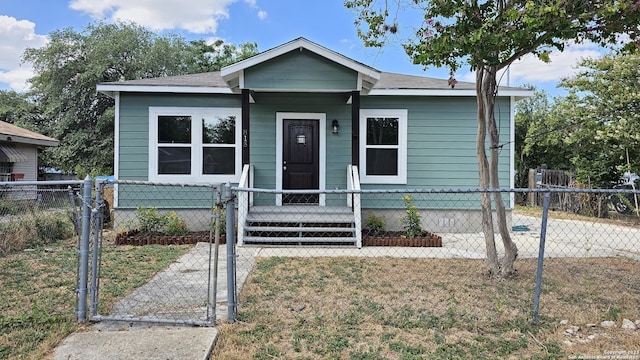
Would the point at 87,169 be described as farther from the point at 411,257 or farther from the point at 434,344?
the point at 434,344

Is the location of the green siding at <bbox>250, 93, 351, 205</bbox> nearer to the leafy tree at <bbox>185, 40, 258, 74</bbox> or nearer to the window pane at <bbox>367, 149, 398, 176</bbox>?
the window pane at <bbox>367, 149, 398, 176</bbox>

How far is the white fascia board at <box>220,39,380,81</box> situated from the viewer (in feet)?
23.4

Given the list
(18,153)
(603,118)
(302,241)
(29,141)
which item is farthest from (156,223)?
(603,118)

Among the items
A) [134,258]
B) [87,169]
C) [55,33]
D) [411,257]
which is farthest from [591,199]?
[55,33]

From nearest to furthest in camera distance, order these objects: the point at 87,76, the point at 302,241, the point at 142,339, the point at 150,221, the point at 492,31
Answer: the point at 142,339 → the point at 492,31 → the point at 302,241 → the point at 150,221 → the point at 87,76

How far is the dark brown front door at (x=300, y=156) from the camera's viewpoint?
8.82 metres

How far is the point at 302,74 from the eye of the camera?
24.1 ft

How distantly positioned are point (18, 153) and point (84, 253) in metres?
13.8

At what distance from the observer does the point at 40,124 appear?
77.2 ft

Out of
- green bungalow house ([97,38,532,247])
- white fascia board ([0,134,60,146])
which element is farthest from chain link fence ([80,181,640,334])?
white fascia board ([0,134,60,146])

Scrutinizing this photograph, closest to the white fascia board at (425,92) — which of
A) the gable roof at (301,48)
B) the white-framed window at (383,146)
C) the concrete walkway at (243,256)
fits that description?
the white-framed window at (383,146)

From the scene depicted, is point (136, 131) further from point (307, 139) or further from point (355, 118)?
point (355, 118)

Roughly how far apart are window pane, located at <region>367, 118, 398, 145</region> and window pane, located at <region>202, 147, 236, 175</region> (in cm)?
311

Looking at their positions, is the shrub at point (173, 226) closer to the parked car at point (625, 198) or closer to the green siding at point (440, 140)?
the green siding at point (440, 140)
